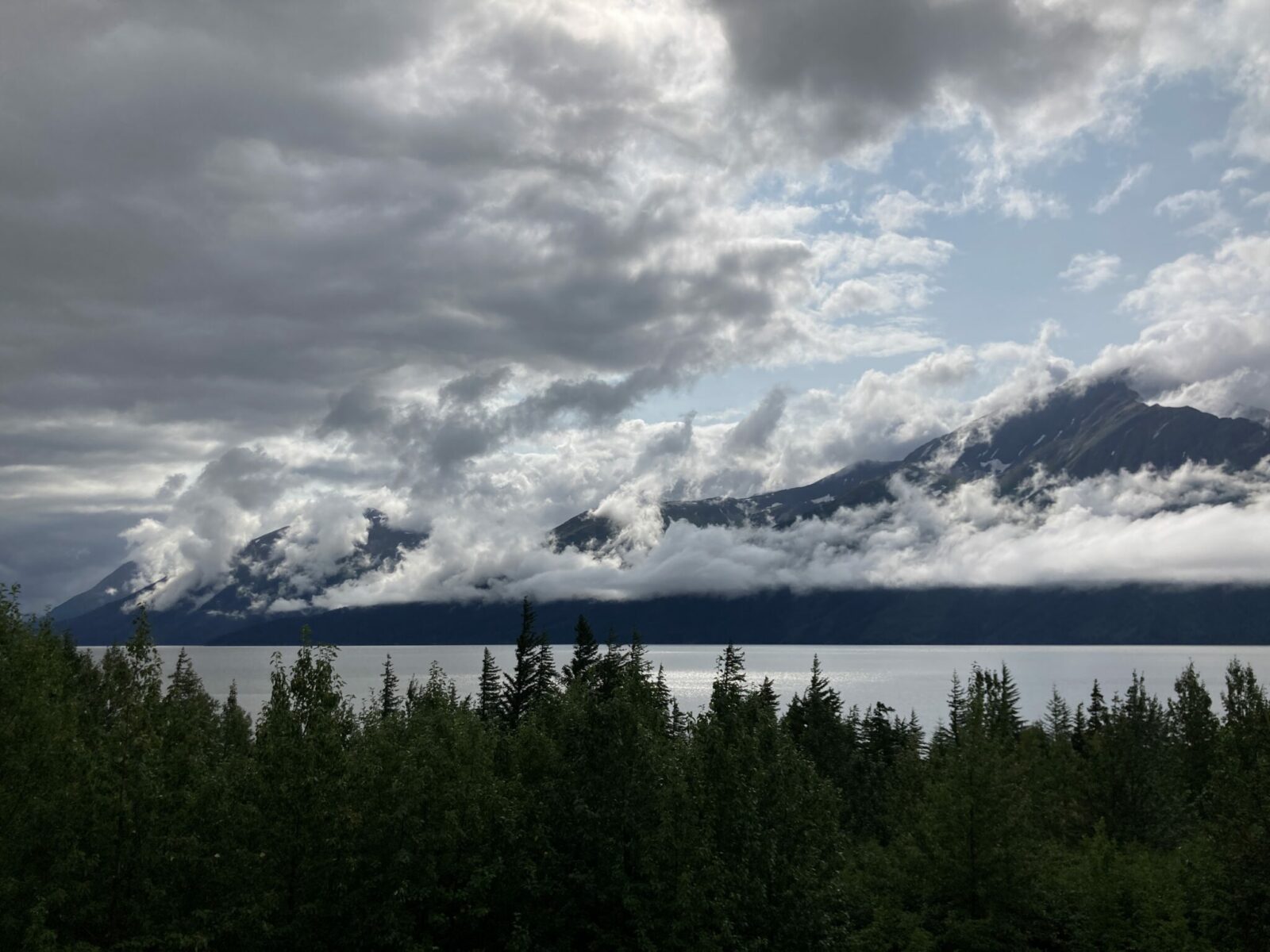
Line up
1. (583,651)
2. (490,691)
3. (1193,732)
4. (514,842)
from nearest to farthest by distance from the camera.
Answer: (514,842) → (583,651) → (1193,732) → (490,691)

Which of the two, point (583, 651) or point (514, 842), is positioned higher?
point (583, 651)

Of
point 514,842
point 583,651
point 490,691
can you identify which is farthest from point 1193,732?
point 514,842

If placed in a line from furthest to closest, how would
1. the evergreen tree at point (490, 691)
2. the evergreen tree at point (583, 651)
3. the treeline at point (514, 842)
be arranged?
the evergreen tree at point (490, 691) < the evergreen tree at point (583, 651) < the treeline at point (514, 842)

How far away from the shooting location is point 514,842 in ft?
125

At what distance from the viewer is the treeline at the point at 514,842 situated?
32.7 metres

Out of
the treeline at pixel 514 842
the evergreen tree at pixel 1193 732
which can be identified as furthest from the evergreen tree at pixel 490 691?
the evergreen tree at pixel 1193 732

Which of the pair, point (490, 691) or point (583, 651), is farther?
point (490, 691)

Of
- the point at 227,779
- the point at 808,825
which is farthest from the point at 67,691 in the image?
the point at 808,825

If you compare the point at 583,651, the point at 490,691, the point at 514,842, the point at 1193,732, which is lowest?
the point at 1193,732

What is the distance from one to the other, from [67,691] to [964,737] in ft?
162

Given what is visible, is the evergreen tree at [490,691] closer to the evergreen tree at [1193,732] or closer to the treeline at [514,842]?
the treeline at [514,842]

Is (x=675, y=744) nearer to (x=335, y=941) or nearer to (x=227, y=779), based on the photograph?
(x=335, y=941)

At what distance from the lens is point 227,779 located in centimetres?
3741

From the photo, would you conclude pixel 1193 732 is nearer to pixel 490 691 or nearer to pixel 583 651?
pixel 583 651
